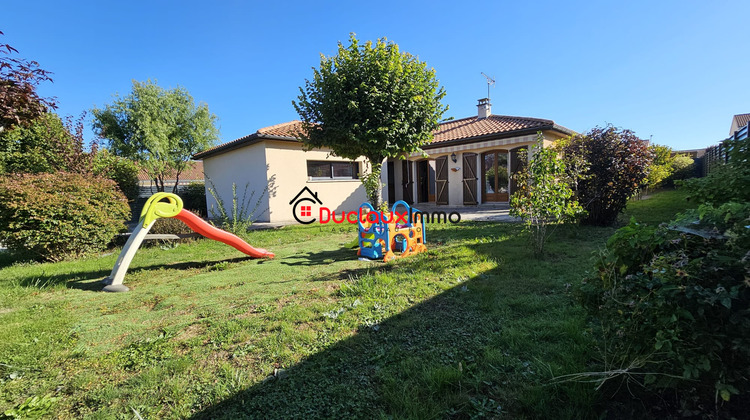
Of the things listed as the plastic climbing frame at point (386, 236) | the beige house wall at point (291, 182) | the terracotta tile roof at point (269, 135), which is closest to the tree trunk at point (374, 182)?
the plastic climbing frame at point (386, 236)

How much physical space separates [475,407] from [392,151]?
622cm

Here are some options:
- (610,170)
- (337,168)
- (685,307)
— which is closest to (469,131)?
(337,168)

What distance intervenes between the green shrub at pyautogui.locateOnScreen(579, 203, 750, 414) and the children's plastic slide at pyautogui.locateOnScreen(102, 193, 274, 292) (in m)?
5.58

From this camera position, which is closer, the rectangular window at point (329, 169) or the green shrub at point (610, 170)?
the green shrub at point (610, 170)

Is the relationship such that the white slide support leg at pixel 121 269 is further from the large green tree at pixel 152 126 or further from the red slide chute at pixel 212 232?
the large green tree at pixel 152 126

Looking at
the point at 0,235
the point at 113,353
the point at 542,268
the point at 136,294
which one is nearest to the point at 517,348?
the point at 542,268

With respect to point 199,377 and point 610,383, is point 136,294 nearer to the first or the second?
point 199,377

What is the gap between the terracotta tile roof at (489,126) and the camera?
38.1 ft

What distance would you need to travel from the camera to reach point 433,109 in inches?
292

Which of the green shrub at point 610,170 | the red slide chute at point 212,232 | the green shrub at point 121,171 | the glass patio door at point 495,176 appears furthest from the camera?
the green shrub at point 121,171

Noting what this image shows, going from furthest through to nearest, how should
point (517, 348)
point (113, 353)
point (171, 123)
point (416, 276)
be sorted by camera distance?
point (171, 123), point (416, 276), point (113, 353), point (517, 348)

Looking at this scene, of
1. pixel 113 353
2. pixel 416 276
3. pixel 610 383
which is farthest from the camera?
pixel 416 276

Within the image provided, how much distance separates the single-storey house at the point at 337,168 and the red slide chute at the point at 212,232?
5.26 m

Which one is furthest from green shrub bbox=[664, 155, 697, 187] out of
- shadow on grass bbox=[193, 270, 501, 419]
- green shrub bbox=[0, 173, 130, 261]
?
green shrub bbox=[0, 173, 130, 261]
